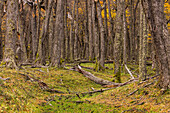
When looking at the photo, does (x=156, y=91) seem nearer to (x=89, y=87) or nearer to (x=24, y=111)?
(x=24, y=111)

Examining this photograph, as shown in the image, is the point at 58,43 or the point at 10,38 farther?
the point at 58,43

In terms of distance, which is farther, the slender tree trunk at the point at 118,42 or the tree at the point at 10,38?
the slender tree trunk at the point at 118,42

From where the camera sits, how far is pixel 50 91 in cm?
901

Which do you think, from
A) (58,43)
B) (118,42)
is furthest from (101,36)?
(118,42)

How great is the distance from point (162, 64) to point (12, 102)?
462 cm

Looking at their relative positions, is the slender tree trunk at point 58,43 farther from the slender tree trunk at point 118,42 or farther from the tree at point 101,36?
the slender tree trunk at point 118,42

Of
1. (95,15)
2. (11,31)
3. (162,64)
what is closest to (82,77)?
(11,31)

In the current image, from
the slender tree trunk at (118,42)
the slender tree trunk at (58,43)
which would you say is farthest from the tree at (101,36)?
the slender tree trunk at (118,42)

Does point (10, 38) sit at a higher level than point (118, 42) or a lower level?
higher

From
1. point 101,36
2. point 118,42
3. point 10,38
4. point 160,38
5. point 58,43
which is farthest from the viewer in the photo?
point 101,36

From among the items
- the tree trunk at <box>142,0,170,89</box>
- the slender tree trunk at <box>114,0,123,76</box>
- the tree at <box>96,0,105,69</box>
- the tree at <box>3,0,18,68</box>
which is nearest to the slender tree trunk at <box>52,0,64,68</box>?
the tree at <box>96,0,105,69</box>

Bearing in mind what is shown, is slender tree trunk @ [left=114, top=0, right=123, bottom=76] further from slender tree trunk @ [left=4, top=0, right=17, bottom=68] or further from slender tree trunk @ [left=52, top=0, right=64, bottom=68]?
slender tree trunk @ [left=4, top=0, right=17, bottom=68]

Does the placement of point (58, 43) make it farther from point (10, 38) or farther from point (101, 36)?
point (10, 38)

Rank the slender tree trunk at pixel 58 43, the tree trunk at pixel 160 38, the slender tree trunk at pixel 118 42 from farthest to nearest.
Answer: the slender tree trunk at pixel 58 43, the slender tree trunk at pixel 118 42, the tree trunk at pixel 160 38
